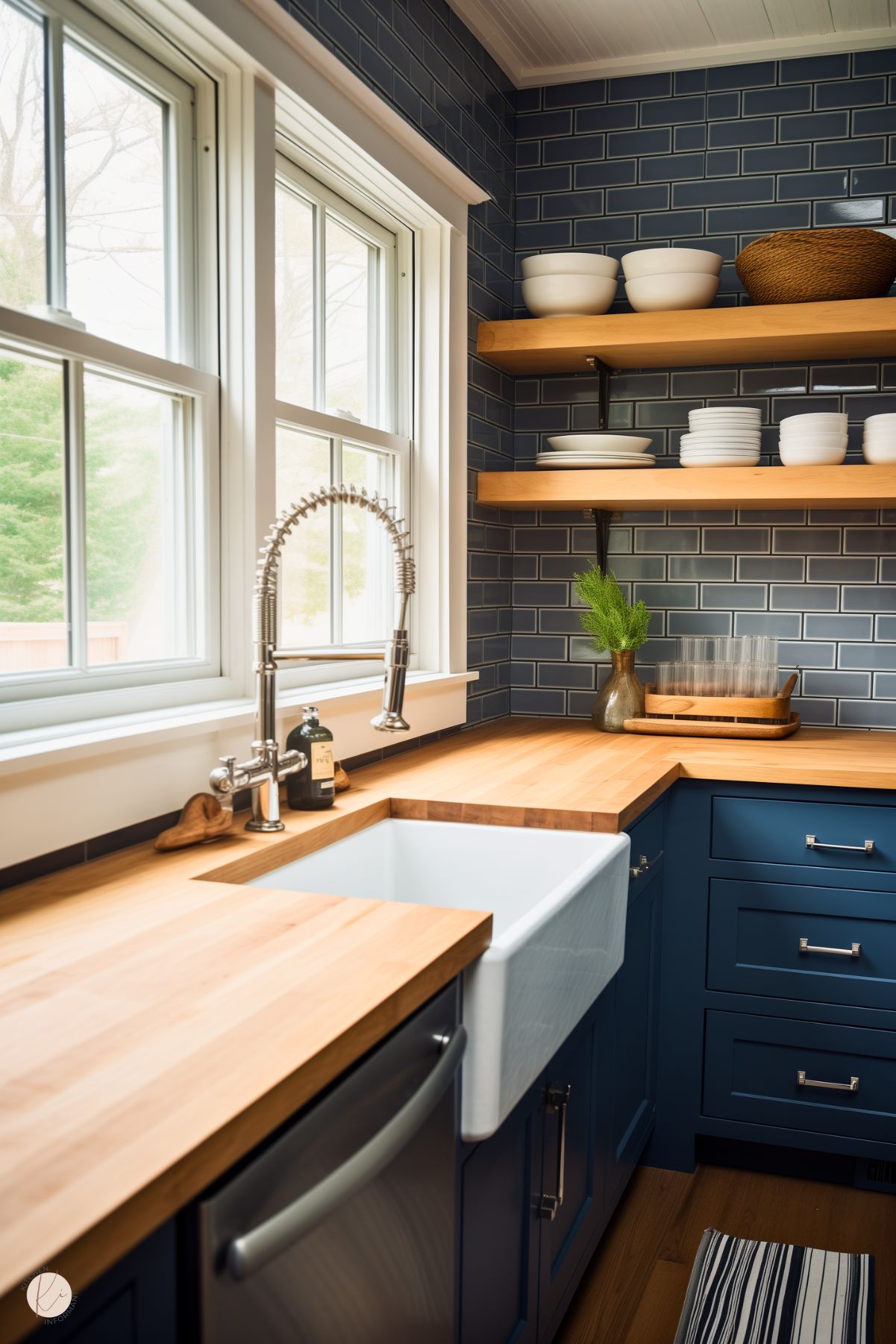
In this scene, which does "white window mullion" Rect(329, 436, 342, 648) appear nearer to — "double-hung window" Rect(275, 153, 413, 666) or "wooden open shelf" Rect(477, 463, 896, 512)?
"double-hung window" Rect(275, 153, 413, 666)

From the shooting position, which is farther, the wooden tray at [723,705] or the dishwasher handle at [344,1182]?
the wooden tray at [723,705]

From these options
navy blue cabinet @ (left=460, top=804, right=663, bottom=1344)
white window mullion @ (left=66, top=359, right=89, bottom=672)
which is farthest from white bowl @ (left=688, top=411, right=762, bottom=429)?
white window mullion @ (left=66, top=359, right=89, bottom=672)

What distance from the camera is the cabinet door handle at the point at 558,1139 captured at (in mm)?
1757

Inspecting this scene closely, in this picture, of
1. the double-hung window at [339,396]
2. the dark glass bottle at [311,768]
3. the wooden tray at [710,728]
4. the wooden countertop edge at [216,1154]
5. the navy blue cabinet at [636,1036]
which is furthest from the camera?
the wooden tray at [710,728]

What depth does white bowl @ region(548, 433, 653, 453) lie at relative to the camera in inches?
125

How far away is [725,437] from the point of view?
308 centimetres

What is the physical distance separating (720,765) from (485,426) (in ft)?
4.20

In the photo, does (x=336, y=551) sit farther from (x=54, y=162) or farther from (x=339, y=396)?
(x=54, y=162)

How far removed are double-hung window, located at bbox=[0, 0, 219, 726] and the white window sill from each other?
0.07m

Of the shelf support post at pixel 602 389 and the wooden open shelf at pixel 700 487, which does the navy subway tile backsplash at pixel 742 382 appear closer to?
the shelf support post at pixel 602 389

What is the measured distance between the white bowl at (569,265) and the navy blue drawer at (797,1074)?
198cm

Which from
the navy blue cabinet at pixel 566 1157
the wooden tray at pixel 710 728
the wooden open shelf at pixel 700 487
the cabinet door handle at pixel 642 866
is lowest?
the navy blue cabinet at pixel 566 1157

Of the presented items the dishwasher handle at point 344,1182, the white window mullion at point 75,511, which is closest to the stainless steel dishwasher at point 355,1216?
the dishwasher handle at point 344,1182

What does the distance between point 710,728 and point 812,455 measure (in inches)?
29.9
